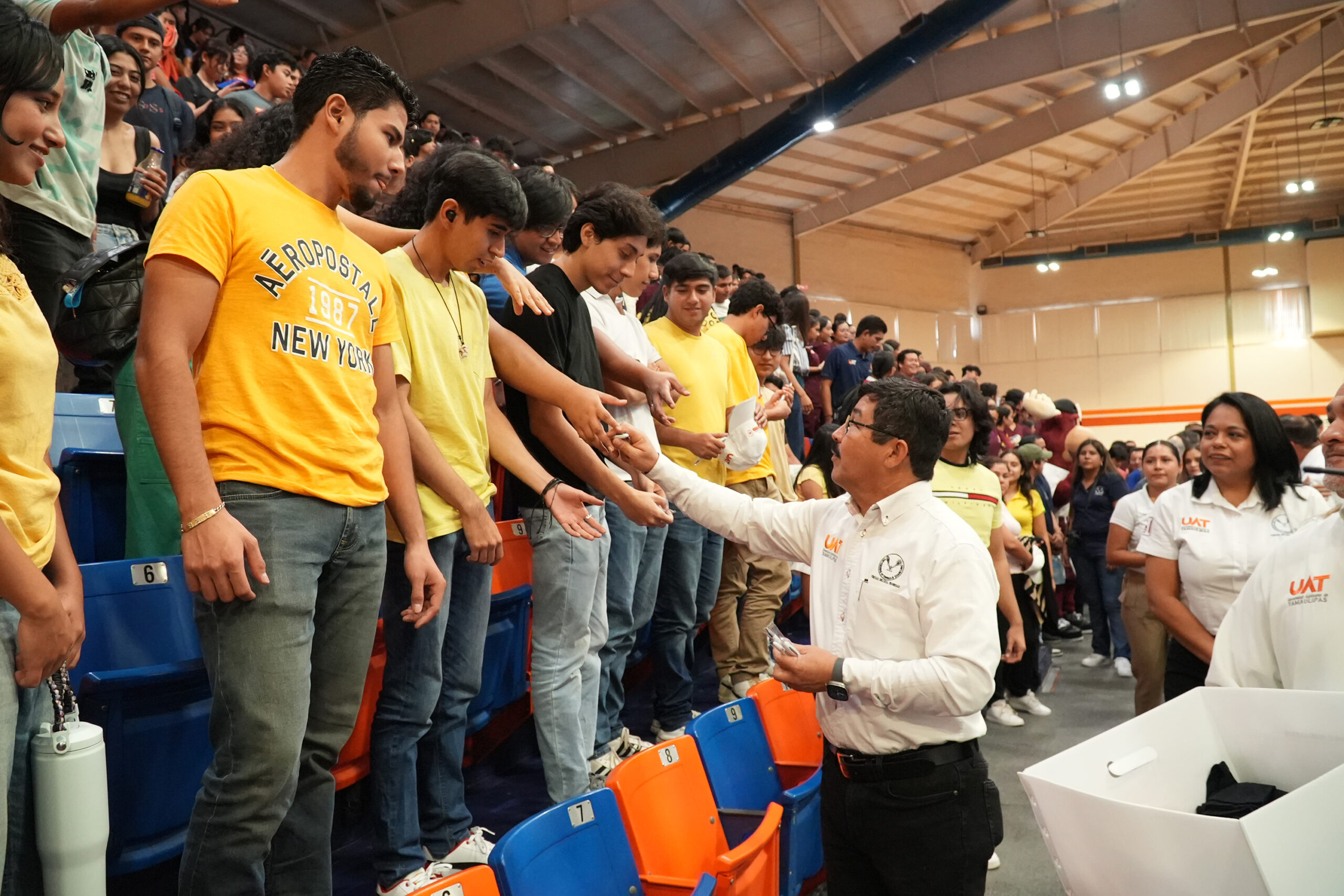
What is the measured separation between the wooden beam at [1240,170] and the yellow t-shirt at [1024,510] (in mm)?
9272

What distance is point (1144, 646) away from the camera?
398 cm

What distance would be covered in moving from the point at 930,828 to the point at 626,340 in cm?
174

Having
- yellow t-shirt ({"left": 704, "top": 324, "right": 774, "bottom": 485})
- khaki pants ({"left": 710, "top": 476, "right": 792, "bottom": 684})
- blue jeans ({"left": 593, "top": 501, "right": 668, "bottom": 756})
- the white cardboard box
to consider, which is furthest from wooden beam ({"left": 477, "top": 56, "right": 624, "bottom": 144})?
the white cardboard box

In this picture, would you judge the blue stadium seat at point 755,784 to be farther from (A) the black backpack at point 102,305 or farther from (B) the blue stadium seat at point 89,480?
(A) the black backpack at point 102,305

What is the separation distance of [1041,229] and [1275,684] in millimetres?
16549

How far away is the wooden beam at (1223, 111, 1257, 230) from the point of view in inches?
521

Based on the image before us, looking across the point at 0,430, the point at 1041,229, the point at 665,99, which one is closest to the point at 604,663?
the point at 0,430

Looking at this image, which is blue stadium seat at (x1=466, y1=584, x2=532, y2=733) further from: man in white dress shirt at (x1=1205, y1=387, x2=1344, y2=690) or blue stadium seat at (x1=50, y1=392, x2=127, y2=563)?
man in white dress shirt at (x1=1205, y1=387, x2=1344, y2=690)

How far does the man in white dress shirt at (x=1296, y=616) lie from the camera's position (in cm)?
207

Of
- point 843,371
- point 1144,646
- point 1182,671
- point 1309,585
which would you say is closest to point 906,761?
point 1309,585

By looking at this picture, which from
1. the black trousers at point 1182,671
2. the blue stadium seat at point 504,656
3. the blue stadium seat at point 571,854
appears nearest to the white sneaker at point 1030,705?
the black trousers at point 1182,671

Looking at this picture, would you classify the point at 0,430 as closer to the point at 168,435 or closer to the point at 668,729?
the point at 168,435

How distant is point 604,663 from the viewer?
295 centimetres

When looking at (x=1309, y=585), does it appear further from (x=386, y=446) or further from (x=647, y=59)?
(x=647, y=59)
